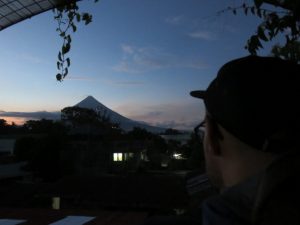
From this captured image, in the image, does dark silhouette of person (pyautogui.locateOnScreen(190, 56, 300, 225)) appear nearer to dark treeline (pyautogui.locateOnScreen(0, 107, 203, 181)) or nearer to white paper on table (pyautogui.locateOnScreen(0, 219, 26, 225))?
white paper on table (pyautogui.locateOnScreen(0, 219, 26, 225))

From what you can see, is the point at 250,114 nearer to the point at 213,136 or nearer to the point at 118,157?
the point at 213,136

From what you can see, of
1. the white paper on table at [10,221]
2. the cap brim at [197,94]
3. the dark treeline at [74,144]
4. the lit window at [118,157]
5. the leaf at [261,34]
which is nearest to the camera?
the cap brim at [197,94]

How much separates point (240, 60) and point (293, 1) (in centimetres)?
145

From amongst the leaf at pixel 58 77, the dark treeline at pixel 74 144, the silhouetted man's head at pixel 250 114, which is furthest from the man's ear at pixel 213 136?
the dark treeline at pixel 74 144

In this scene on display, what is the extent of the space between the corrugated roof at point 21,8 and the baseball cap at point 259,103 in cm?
245

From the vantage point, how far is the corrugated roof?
122 inches

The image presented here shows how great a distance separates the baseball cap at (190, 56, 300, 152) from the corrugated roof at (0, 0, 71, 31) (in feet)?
8.03

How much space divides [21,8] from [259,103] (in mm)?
2698

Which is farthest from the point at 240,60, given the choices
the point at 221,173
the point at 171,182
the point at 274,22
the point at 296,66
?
the point at 171,182

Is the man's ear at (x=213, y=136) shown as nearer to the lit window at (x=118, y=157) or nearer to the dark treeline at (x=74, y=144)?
the dark treeline at (x=74, y=144)

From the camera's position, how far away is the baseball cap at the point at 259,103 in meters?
0.73

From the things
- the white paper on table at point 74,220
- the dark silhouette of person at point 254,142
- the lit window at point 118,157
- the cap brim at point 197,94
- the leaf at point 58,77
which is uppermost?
the lit window at point 118,157

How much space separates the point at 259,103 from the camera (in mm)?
740

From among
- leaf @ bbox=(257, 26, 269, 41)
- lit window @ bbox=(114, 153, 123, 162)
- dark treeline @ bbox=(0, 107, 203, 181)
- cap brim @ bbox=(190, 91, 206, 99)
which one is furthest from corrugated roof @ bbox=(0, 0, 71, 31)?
lit window @ bbox=(114, 153, 123, 162)
